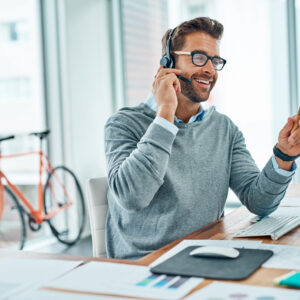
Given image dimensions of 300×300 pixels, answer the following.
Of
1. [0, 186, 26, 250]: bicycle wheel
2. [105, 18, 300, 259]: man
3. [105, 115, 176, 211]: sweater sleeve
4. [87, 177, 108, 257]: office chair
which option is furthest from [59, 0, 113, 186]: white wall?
[105, 115, 176, 211]: sweater sleeve

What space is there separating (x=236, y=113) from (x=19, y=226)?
2028 millimetres

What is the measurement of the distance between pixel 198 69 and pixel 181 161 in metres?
0.32

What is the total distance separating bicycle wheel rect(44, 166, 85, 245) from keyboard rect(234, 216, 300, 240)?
106 inches

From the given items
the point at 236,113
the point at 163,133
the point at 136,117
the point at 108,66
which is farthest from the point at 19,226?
the point at 163,133

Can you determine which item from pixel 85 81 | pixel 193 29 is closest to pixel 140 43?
pixel 85 81

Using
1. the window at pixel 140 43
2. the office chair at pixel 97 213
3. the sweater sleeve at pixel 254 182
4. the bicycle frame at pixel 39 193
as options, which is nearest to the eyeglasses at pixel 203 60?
the sweater sleeve at pixel 254 182

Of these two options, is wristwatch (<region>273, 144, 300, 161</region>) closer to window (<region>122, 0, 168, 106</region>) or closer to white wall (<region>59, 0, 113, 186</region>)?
white wall (<region>59, 0, 113, 186</region>)

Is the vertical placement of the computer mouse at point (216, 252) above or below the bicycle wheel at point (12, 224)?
above

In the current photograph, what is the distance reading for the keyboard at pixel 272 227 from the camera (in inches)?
51.9

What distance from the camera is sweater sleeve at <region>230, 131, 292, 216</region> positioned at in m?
1.56

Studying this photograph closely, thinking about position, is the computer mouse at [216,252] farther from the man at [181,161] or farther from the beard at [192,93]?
the beard at [192,93]

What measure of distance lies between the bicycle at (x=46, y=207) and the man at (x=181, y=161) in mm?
1932

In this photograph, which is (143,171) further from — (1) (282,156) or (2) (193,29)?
(2) (193,29)

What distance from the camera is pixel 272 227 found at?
1393 millimetres
